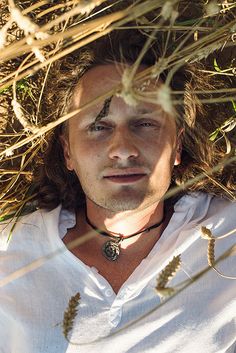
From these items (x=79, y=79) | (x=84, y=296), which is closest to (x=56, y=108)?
(x=79, y=79)

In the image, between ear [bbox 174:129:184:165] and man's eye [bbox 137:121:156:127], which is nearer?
man's eye [bbox 137:121:156:127]

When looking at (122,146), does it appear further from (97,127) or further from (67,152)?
(67,152)

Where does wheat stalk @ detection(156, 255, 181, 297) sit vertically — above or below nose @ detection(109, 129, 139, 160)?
above

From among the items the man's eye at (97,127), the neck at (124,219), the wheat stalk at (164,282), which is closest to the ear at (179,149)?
the neck at (124,219)

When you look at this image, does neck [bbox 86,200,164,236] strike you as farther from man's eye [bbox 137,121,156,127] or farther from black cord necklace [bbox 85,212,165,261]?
man's eye [bbox 137,121,156,127]

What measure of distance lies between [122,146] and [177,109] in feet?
0.95

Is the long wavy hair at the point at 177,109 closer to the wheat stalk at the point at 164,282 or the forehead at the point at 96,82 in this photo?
the forehead at the point at 96,82

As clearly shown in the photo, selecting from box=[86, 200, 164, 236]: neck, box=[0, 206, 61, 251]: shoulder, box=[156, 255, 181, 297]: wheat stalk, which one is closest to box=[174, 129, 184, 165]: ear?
box=[86, 200, 164, 236]: neck

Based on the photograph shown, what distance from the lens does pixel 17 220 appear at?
198 cm

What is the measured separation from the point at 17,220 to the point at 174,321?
60 centimetres

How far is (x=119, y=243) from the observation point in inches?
76.7

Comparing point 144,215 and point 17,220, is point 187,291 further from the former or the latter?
point 17,220

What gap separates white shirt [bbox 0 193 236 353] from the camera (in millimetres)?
1775

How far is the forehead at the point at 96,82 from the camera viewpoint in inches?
68.6
